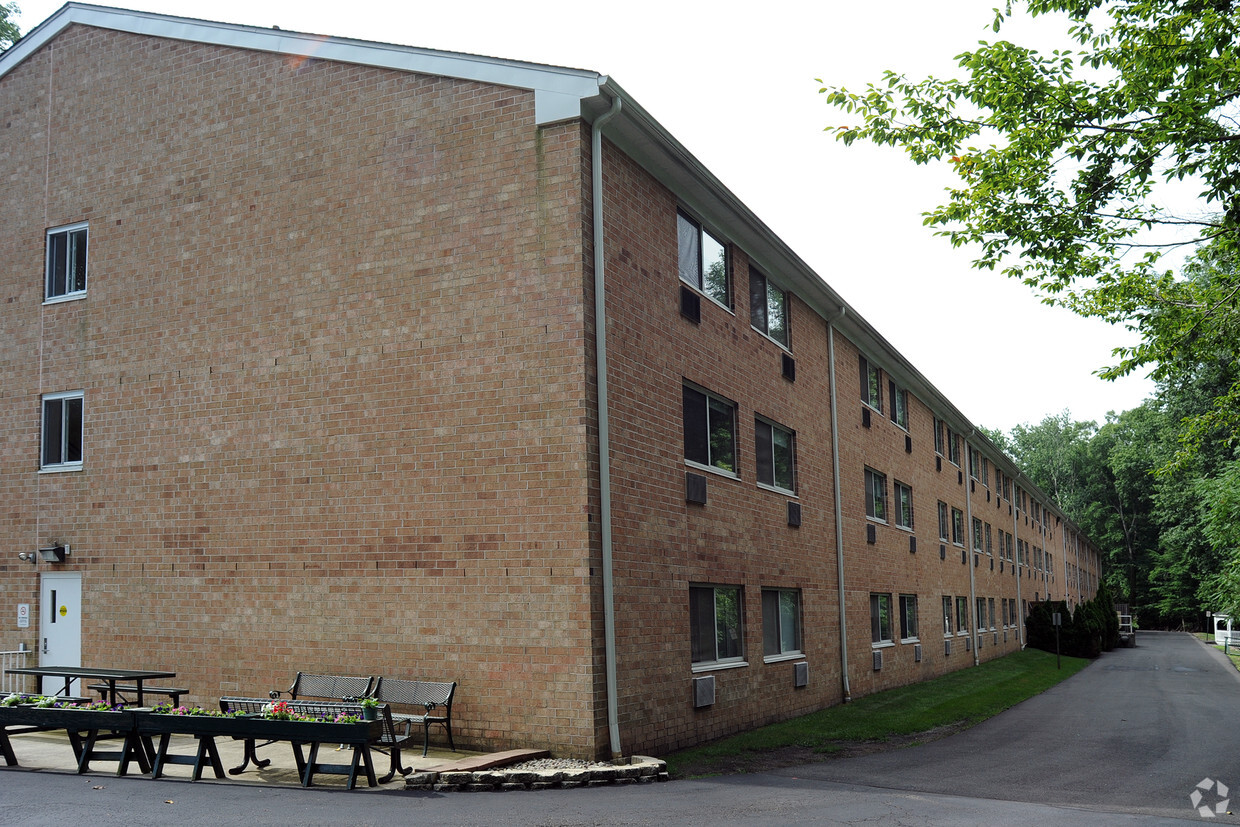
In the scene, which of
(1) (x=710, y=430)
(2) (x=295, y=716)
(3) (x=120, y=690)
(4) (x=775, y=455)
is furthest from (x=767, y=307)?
(3) (x=120, y=690)

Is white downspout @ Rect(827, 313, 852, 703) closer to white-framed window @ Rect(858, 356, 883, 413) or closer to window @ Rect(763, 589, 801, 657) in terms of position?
window @ Rect(763, 589, 801, 657)

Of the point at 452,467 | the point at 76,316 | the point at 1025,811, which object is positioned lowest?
the point at 1025,811

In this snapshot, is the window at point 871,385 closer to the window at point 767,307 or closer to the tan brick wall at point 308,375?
the window at point 767,307

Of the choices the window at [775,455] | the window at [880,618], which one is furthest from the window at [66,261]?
the window at [880,618]

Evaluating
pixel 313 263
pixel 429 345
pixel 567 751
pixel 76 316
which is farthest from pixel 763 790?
pixel 76 316

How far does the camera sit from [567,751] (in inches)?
440

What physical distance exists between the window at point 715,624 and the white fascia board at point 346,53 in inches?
263

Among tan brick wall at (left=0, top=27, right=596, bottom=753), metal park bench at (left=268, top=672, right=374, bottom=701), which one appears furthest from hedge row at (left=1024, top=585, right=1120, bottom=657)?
metal park bench at (left=268, top=672, right=374, bottom=701)

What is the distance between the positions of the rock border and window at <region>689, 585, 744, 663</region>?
3.42 meters

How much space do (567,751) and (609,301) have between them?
16.9ft

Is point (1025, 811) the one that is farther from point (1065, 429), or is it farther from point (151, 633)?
point (1065, 429)

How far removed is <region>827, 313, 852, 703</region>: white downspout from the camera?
20047mm

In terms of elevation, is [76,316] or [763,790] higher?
[76,316]

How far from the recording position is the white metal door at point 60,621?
47.8ft
